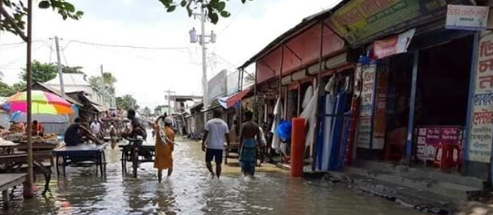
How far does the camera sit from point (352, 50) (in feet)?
46.1

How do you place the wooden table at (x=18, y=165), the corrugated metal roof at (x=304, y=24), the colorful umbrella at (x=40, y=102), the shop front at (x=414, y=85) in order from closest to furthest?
the wooden table at (x=18, y=165)
the shop front at (x=414, y=85)
the corrugated metal roof at (x=304, y=24)
the colorful umbrella at (x=40, y=102)

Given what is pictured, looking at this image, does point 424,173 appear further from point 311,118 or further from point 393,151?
point 311,118

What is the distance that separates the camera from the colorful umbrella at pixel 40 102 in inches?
634

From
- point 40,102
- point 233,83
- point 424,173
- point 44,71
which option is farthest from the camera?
point 44,71

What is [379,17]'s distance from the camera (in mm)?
11633

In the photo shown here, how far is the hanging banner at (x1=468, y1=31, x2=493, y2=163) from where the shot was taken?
8.54 m

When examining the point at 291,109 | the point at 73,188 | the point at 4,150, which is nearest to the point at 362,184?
the point at 73,188

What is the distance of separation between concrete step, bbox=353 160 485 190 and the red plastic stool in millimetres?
499

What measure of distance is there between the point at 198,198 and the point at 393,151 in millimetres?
5583

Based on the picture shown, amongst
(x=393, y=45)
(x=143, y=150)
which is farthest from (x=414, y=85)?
(x=143, y=150)

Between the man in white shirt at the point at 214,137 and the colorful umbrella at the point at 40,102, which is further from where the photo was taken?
the colorful umbrella at the point at 40,102

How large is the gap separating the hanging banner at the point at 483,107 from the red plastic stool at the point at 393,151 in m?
3.63

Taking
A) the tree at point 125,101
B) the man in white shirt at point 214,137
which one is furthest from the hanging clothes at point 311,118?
the tree at point 125,101

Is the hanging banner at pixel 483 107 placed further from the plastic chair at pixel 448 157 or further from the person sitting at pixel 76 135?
the person sitting at pixel 76 135
